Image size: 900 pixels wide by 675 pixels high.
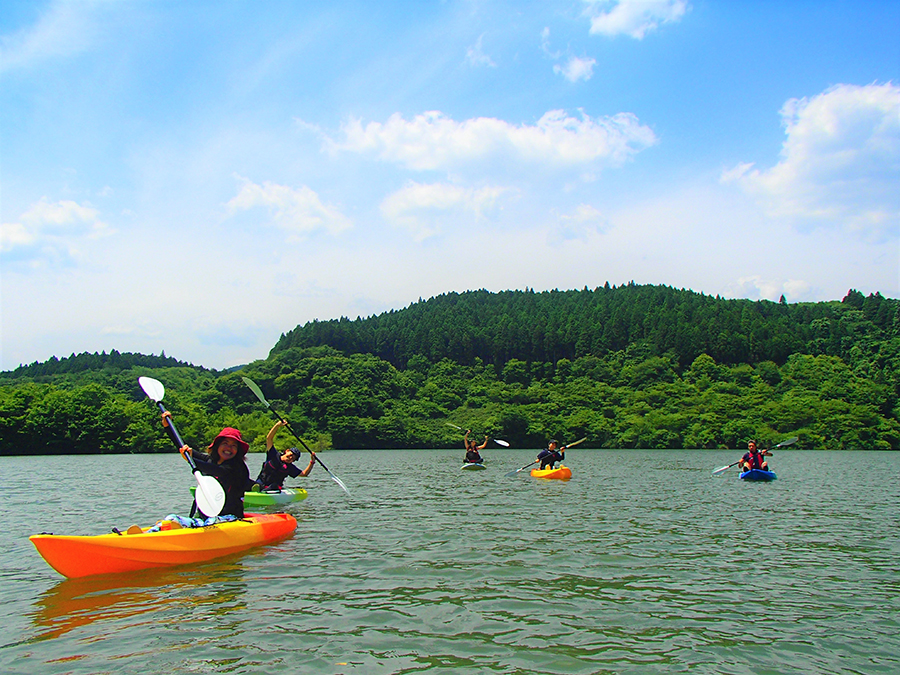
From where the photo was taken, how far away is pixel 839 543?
12.1 m

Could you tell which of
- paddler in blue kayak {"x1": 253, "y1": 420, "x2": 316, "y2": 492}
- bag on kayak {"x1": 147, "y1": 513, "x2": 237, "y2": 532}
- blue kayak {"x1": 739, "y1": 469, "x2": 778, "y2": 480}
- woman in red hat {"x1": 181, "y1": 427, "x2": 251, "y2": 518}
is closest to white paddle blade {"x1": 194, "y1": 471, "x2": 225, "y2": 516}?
bag on kayak {"x1": 147, "y1": 513, "x2": 237, "y2": 532}

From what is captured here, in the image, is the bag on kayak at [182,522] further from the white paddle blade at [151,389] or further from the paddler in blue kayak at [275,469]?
the paddler in blue kayak at [275,469]

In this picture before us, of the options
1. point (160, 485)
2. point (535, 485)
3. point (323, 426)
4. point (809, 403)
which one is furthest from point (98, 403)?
point (809, 403)

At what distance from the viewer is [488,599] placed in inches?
320

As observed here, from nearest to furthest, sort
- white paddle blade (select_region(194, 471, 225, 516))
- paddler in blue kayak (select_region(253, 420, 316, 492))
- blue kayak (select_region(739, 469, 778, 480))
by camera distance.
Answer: white paddle blade (select_region(194, 471, 225, 516)), paddler in blue kayak (select_region(253, 420, 316, 492)), blue kayak (select_region(739, 469, 778, 480))

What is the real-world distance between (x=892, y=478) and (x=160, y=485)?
31.0 meters

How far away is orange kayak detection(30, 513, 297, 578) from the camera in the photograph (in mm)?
8688

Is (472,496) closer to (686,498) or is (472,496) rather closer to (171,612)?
(686,498)

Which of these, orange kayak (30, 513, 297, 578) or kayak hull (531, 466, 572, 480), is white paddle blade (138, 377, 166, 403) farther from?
kayak hull (531, 466, 572, 480)

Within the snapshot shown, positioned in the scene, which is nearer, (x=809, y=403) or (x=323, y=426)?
(x=809, y=403)

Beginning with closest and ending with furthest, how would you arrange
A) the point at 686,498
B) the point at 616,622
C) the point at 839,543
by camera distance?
the point at 616,622 → the point at 839,543 → the point at 686,498

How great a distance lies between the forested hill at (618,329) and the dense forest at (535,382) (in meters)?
0.31

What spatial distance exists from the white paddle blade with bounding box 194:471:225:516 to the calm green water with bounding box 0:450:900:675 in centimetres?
92

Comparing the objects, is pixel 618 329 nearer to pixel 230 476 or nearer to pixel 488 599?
pixel 230 476
